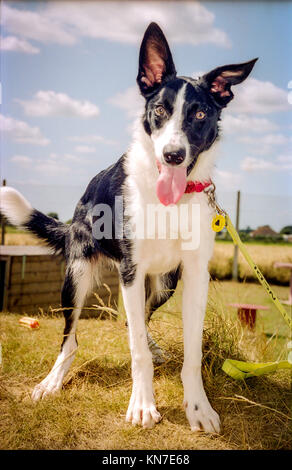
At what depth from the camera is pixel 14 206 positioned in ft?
10.7

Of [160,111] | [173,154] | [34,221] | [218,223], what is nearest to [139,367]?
[218,223]

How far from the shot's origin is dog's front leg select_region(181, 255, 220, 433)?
92.5 inches

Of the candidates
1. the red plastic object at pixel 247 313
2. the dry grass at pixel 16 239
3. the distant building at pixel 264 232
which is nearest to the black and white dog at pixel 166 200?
the red plastic object at pixel 247 313

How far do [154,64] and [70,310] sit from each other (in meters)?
1.57

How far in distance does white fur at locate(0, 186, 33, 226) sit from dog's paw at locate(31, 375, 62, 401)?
118 centimetres

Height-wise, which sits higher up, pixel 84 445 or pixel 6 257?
pixel 6 257

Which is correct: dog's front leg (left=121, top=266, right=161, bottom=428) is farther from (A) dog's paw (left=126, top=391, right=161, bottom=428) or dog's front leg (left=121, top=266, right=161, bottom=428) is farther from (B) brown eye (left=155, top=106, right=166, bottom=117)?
(B) brown eye (left=155, top=106, right=166, bottom=117)

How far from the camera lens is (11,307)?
545 cm

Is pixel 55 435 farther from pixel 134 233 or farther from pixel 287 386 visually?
pixel 287 386

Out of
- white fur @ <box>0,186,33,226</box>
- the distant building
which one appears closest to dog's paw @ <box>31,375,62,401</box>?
white fur @ <box>0,186,33,226</box>

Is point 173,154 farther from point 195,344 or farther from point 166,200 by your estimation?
point 195,344
